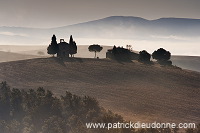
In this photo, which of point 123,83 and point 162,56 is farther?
point 162,56

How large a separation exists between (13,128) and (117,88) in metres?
39.5

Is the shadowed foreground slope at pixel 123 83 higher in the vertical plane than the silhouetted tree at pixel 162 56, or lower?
lower

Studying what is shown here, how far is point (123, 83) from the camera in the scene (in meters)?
83.0

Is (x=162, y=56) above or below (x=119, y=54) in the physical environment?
below

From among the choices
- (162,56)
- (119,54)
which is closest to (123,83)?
(119,54)

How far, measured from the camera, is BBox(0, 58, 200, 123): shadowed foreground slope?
6225cm

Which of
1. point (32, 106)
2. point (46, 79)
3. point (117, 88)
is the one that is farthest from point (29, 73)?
point (32, 106)

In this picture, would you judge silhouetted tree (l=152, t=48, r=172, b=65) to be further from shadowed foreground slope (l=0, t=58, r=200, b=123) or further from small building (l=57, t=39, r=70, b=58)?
small building (l=57, t=39, r=70, b=58)

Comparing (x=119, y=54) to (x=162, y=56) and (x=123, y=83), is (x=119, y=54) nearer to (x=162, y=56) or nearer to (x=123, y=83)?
(x=162, y=56)

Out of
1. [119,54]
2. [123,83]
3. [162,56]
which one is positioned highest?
[119,54]

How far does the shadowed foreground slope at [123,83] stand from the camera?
6225 centimetres

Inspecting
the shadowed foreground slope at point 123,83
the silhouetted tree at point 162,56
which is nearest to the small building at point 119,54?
the shadowed foreground slope at point 123,83

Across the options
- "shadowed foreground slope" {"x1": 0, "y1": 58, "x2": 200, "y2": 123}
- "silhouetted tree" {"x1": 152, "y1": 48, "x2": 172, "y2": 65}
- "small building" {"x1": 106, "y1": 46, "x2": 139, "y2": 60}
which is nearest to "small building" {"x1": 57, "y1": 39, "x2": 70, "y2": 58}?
"shadowed foreground slope" {"x1": 0, "y1": 58, "x2": 200, "y2": 123}

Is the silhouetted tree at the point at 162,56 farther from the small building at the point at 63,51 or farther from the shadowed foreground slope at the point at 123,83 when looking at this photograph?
the small building at the point at 63,51
